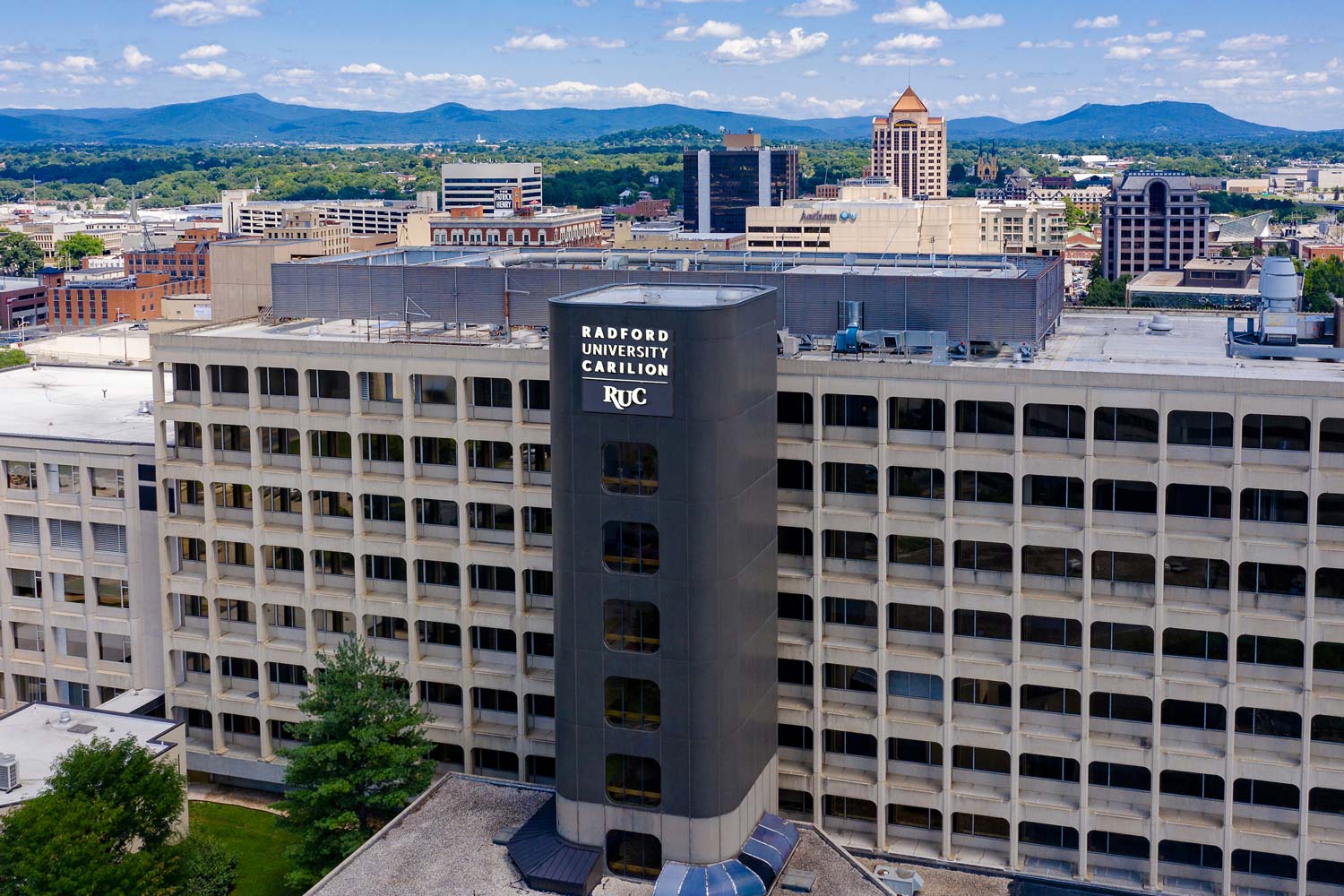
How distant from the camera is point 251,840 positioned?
246ft

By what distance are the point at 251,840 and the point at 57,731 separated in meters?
11.2

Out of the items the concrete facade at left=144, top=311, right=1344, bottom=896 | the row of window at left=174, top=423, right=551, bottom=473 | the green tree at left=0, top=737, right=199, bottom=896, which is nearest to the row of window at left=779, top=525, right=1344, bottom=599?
the concrete facade at left=144, top=311, right=1344, bottom=896

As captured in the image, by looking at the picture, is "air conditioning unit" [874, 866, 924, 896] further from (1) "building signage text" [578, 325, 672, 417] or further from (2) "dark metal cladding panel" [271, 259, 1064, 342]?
(2) "dark metal cladding panel" [271, 259, 1064, 342]

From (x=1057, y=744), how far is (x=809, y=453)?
55.1ft

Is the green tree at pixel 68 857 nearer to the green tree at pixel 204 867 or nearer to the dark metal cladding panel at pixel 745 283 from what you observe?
the green tree at pixel 204 867

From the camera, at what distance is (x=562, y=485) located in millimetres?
62219

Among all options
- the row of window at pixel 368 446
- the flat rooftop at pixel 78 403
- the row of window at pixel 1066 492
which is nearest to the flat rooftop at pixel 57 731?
the row of window at pixel 368 446

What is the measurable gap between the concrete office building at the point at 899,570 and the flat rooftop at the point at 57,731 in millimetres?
5207

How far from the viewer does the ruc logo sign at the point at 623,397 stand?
198 ft

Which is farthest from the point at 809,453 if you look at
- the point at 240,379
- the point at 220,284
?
the point at 220,284

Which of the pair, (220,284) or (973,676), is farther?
(220,284)

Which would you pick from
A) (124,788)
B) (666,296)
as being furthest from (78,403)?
(666,296)

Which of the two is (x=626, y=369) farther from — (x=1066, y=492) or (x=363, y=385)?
(x=1066, y=492)

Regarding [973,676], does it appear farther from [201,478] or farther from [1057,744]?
[201,478]
